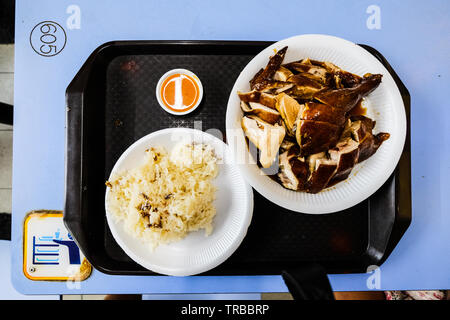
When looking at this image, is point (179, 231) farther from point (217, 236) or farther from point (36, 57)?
point (36, 57)

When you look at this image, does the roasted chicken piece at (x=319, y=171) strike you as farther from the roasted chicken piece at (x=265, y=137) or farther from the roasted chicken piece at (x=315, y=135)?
the roasted chicken piece at (x=265, y=137)

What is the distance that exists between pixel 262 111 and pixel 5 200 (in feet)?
6.51

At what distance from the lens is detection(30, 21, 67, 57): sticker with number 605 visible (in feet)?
4.98

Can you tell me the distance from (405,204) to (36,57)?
1.89 metres

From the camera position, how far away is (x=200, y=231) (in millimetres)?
1405

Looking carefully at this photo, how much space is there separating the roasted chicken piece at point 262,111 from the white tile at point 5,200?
1.88m

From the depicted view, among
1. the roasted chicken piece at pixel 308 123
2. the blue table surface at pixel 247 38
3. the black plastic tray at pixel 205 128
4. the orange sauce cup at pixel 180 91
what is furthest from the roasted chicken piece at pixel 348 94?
the orange sauce cup at pixel 180 91

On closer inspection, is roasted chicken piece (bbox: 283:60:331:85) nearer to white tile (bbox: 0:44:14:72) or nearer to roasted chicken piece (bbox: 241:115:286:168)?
roasted chicken piece (bbox: 241:115:286:168)

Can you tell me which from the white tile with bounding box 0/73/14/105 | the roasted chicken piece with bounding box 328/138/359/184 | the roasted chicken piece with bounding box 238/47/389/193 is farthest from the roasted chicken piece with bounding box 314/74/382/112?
the white tile with bounding box 0/73/14/105

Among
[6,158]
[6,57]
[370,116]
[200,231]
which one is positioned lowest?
[200,231]

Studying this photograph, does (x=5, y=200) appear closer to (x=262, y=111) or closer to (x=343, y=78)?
(x=262, y=111)

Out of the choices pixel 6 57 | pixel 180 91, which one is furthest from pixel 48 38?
→ pixel 6 57

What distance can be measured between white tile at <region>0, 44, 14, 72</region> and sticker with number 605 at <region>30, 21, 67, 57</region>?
29.4 inches

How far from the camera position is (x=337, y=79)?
126 centimetres
